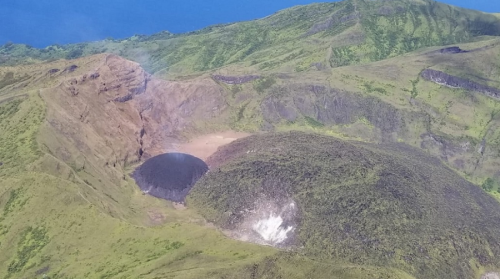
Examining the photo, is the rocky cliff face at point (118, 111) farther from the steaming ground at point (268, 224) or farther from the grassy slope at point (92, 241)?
the steaming ground at point (268, 224)

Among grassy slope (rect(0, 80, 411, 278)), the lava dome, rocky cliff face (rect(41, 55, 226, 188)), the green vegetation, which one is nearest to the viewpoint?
grassy slope (rect(0, 80, 411, 278))

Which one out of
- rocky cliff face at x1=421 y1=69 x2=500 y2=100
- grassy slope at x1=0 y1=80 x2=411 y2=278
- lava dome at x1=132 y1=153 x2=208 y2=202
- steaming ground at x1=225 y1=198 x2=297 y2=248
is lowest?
rocky cliff face at x1=421 y1=69 x2=500 y2=100

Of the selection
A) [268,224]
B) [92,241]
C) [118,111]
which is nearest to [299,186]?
[268,224]

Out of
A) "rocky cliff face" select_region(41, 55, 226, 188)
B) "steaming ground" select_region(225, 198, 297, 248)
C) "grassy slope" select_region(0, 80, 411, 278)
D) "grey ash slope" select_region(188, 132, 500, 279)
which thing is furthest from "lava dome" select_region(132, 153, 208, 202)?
"steaming ground" select_region(225, 198, 297, 248)

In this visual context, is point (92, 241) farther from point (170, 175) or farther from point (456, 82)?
point (456, 82)

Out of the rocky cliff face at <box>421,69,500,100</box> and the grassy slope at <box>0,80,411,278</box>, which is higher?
the grassy slope at <box>0,80,411,278</box>

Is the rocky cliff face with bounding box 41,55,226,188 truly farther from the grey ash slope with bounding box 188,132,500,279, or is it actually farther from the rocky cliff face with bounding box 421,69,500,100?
the rocky cliff face with bounding box 421,69,500,100

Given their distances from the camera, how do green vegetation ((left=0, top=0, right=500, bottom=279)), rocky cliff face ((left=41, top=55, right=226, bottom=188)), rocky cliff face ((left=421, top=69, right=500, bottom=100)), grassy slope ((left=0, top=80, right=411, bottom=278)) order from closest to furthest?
1. grassy slope ((left=0, top=80, right=411, bottom=278))
2. green vegetation ((left=0, top=0, right=500, bottom=279))
3. rocky cliff face ((left=41, top=55, right=226, bottom=188))
4. rocky cliff face ((left=421, top=69, right=500, bottom=100))

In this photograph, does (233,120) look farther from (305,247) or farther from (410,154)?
(305,247)
